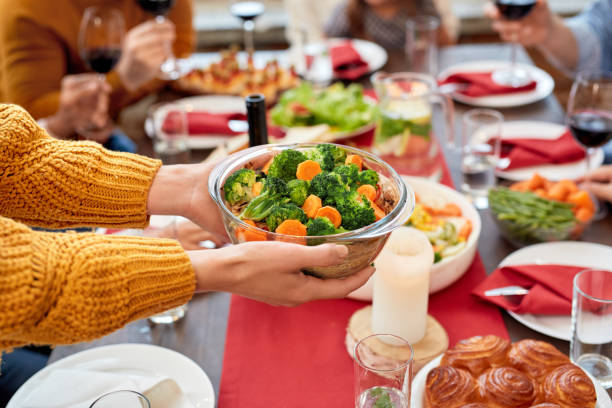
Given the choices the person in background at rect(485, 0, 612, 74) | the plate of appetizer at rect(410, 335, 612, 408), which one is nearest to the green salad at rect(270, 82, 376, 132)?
the person in background at rect(485, 0, 612, 74)

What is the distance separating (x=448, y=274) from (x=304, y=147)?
44 cm

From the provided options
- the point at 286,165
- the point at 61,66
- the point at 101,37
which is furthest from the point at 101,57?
the point at 286,165

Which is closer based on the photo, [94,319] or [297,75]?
[94,319]

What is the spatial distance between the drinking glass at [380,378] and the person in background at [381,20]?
2406 mm

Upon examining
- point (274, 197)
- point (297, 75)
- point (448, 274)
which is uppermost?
point (274, 197)

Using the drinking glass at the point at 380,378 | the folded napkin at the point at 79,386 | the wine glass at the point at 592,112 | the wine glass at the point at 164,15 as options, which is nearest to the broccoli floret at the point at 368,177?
the drinking glass at the point at 380,378

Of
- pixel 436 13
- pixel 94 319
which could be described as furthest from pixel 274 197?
pixel 436 13

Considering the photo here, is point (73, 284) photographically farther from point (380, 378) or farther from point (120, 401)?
point (380, 378)

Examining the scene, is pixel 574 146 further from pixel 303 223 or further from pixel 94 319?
pixel 94 319

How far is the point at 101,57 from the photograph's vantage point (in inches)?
84.0

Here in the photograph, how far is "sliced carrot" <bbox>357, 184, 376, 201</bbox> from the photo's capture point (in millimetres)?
968

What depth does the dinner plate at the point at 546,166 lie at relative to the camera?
1.73m

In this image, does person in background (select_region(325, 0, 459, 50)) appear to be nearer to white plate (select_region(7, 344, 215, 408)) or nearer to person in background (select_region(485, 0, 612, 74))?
person in background (select_region(485, 0, 612, 74))

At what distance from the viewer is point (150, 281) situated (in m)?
0.90
